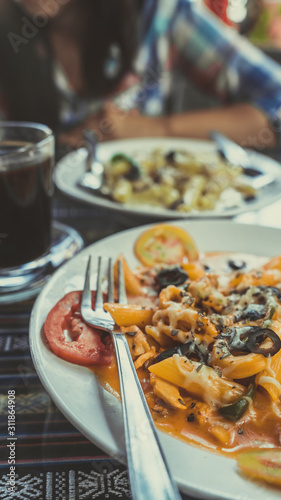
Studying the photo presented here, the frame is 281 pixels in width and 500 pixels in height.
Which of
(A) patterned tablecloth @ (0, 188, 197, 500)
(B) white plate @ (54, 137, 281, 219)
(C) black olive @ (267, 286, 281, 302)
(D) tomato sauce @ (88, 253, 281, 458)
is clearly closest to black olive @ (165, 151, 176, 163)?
(B) white plate @ (54, 137, 281, 219)

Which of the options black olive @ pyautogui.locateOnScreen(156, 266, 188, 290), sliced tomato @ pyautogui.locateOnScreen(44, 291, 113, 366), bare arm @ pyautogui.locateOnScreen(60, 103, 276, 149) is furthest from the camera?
bare arm @ pyautogui.locateOnScreen(60, 103, 276, 149)

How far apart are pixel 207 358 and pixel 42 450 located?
322mm

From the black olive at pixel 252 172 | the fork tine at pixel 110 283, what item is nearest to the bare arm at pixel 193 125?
the black olive at pixel 252 172

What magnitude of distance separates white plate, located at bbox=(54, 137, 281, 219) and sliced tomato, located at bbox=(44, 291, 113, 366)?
0.51m

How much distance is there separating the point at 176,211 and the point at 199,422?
848 millimetres

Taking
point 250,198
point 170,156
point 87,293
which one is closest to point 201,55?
point 170,156

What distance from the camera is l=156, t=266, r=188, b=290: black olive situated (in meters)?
1.06

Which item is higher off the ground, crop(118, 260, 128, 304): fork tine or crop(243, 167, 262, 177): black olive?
crop(243, 167, 262, 177): black olive

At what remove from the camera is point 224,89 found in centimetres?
329

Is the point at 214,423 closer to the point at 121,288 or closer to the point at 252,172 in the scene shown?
the point at 121,288

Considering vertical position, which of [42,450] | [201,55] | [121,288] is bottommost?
[42,450]

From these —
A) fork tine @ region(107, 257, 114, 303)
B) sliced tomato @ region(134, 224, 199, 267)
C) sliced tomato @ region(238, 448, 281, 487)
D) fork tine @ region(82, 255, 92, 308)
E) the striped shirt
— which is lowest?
sliced tomato @ region(134, 224, 199, 267)

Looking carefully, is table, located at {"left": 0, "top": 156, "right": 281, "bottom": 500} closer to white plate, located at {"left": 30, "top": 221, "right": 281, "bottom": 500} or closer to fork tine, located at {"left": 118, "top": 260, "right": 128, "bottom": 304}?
white plate, located at {"left": 30, "top": 221, "right": 281, "bottom": 500}

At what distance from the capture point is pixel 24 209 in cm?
121
